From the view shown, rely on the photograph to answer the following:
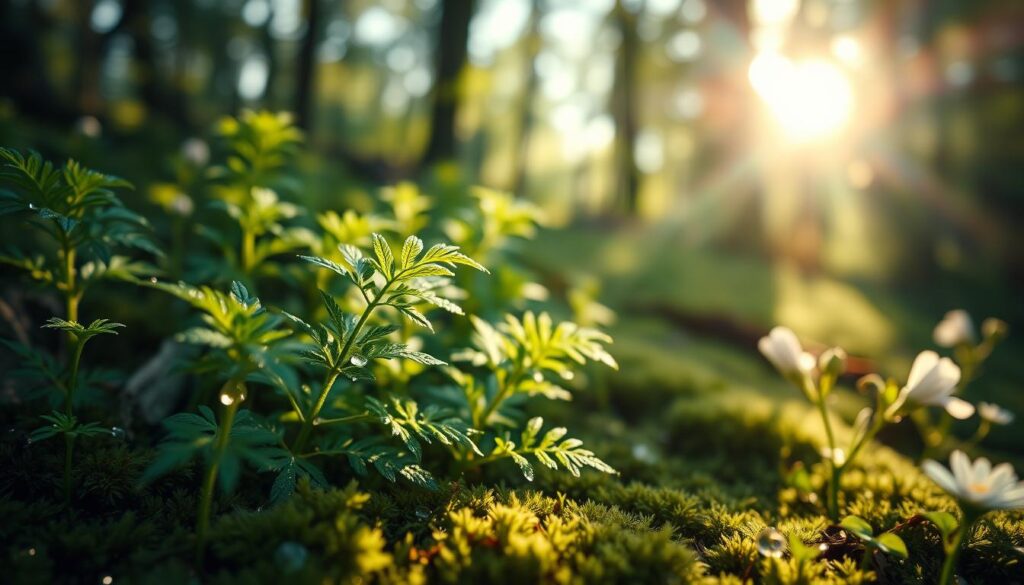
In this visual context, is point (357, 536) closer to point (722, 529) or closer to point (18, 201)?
point (722, 529)

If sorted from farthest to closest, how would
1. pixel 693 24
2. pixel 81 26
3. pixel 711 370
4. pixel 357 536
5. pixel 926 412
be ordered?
pixel 693 24 < pixel 81 26 < pixel 711 370 < pixel 926 412 < pixel 357 536

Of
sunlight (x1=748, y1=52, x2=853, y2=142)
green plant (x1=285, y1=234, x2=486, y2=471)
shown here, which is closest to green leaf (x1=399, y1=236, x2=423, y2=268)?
green plant (x1=285, y1=234, x2=486, y2=471)

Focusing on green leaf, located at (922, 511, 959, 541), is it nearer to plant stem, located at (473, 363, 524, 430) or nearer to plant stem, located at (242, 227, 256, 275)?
plant stem, located at (473, 363, 524, 430)

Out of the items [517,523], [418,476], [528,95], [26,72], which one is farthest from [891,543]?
[528,95]

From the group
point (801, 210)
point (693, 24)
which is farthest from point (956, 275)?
point (693, 24)

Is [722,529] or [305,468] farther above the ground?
[305,468]

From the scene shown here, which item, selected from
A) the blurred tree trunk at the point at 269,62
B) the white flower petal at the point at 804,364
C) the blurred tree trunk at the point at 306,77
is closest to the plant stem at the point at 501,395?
the white flower petal at the point at 804,364
